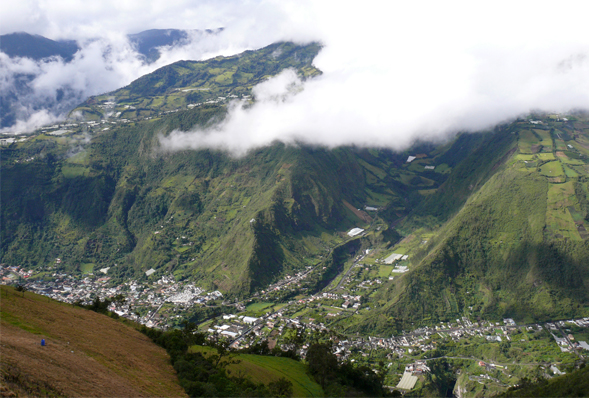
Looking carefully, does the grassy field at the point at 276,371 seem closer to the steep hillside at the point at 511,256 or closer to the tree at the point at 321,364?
the tree at the point at 321,364

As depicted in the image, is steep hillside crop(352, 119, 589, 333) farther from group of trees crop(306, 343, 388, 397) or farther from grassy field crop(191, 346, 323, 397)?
grassy field crop(191, 346, 323, 397)

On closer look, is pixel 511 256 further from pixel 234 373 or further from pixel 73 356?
pixel 73 356

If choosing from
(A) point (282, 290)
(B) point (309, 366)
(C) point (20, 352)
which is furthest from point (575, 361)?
(C) point (20, 352)

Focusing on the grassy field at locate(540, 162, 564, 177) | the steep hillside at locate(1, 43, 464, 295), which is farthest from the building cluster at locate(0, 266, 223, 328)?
the grassy field at locate(540, 162, 564, 177)

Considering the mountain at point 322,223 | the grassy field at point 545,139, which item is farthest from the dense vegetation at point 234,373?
the grassy field at point 545,139

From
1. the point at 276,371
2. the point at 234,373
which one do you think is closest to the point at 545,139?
the point at 276,371

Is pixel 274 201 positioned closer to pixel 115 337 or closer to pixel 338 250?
pixel 338 250
